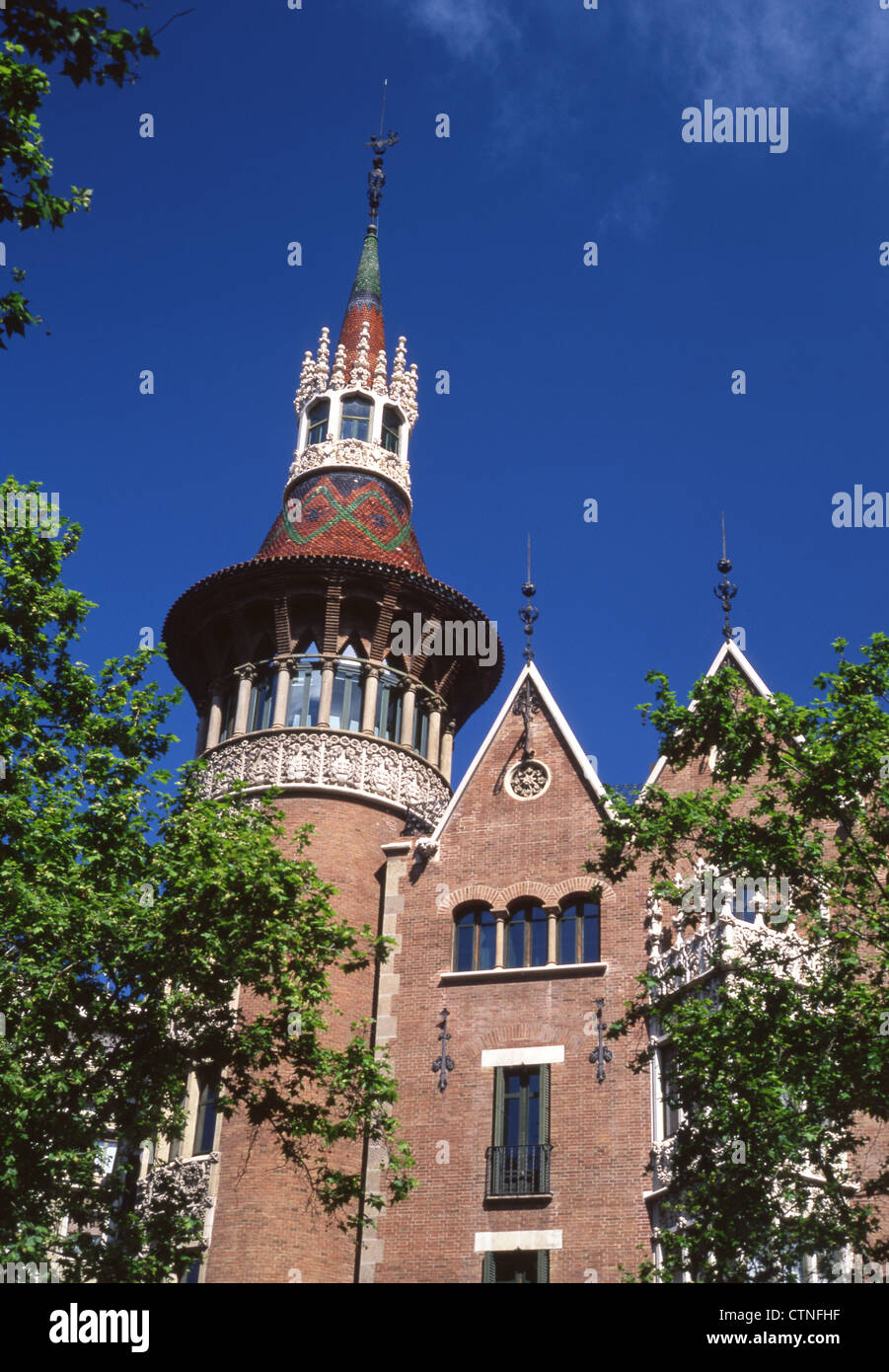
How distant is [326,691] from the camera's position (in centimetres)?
3391

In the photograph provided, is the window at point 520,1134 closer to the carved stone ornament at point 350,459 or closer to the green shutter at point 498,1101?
the green shutter at point 498,1101

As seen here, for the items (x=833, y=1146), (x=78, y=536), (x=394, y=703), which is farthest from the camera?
(x=394, y=703)

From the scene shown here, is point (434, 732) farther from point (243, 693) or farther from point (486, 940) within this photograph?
point (486, 940)

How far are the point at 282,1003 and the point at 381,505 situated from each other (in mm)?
17074

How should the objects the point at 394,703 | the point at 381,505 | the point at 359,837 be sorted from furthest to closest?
the point at 381,505 < the point at 394,703 < the point at 359,837

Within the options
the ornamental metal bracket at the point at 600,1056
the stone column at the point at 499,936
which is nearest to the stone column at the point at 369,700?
the stone column at the point at 499,936

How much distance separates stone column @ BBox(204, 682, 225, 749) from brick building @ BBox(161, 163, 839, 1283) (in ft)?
0.20

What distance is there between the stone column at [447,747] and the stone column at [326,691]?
11.5ft

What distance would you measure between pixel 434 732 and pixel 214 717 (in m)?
5.25

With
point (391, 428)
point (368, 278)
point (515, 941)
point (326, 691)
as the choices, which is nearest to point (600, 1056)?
point (515, 941)

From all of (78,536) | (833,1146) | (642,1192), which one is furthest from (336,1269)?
(78,536)
